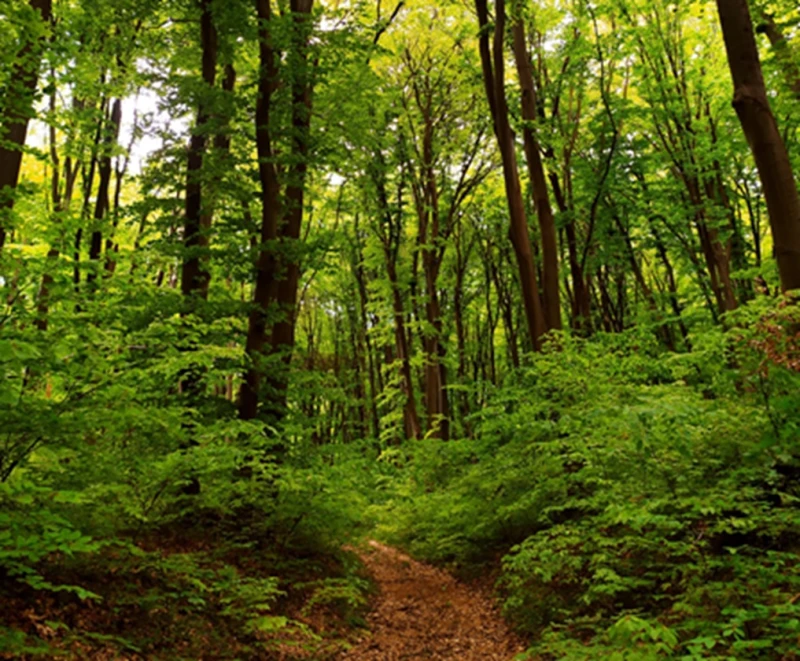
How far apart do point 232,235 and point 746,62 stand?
23.2 ft

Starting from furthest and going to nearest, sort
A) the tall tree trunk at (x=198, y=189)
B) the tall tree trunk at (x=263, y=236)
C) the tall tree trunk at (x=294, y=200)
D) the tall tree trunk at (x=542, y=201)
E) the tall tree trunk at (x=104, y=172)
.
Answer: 1. the tall tree trunk at (x=104, y=172)
2. the tall tree trunk at (x=542, y=201)
3. the tall tree trunk at (x=198, y=189)
4. the tall tree trunk at (x=294, y=200)
5. the tall tree trunk at (x=263, y=236)

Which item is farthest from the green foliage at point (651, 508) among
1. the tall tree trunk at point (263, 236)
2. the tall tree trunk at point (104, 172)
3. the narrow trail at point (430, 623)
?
the tall tree trunk at point (104, 172)

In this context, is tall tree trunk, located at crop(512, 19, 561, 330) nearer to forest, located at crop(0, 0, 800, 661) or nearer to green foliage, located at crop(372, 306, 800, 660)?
forest, located at crop(0, 0, 800, 661)

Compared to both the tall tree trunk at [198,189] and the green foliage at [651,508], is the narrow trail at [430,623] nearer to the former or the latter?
the green foliage at [651,508]

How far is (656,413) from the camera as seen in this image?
13.3ft

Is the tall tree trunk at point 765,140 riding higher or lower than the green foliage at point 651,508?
higher

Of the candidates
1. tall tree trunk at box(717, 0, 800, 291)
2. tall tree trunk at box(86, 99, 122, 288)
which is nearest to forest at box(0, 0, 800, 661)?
tall tree trunk at box(717, 0, 800, 291)

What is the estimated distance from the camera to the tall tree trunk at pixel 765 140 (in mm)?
5105

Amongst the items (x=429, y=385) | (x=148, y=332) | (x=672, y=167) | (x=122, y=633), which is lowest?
(x=122, y=633)

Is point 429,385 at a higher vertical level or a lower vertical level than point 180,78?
lower

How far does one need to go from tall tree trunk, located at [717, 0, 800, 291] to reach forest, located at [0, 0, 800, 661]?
0.03 m

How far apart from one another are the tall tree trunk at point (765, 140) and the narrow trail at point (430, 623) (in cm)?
488

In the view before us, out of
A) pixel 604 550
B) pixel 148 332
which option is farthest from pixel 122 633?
pixel 604 550

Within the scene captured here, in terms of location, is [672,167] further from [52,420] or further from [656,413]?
[52,420]
